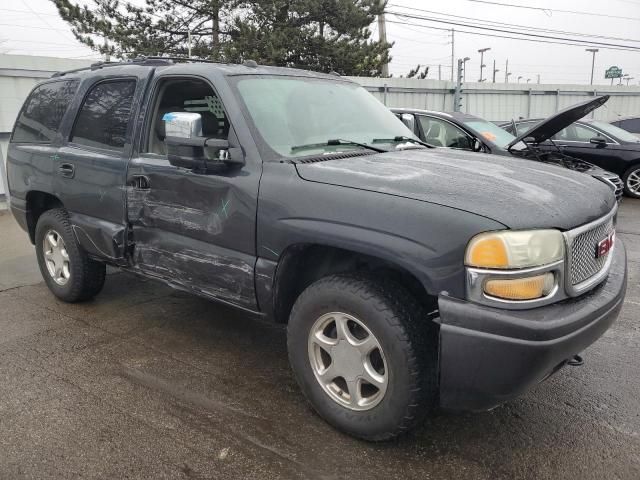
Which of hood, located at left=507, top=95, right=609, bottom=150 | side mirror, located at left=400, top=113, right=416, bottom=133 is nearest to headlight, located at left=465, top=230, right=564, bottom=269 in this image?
hood, located at left=507, top=95, right=609, bottom=150

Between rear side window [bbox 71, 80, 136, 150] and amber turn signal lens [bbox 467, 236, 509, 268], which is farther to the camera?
rear side window [bbox 71, 80, 136, 150]

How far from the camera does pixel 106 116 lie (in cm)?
394

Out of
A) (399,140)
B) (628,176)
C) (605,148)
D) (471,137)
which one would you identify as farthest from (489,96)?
(399,140)

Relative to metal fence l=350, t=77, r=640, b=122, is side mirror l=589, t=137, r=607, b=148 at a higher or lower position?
lower

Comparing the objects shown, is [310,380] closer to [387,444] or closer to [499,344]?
[387,444]

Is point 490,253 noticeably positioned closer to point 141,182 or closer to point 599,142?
point 141,182

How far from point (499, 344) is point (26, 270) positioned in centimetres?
532

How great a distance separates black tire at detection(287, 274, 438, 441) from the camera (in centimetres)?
235

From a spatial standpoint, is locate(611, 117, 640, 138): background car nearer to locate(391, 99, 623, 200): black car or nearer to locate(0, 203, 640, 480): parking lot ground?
locate(391, 99, 623, 200): black car

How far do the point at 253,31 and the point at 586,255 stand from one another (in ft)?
61.1

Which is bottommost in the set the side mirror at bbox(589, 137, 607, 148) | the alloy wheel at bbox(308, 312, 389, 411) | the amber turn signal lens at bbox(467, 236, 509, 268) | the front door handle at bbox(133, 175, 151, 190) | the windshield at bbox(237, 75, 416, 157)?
the alloy wheel at bbox(308, 312, 389, 411)

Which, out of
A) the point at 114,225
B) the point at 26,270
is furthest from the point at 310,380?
the point at 26,270

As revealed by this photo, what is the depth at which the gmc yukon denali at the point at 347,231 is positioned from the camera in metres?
2.20

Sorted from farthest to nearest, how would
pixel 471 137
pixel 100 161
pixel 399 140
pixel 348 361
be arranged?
pixel 471 137 < pixel 100 161 < pixel 399 140 < pixel 348 361
